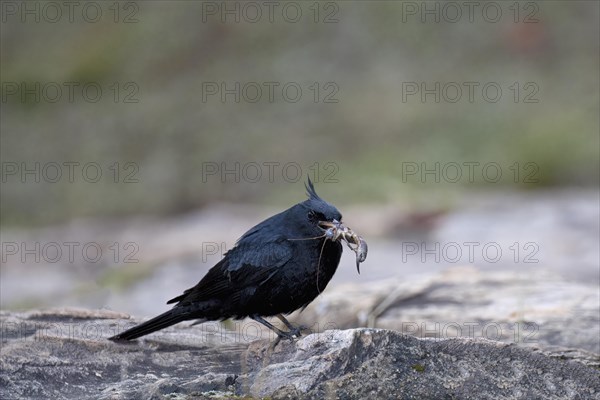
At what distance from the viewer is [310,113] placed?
632 inches

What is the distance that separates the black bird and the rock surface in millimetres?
200

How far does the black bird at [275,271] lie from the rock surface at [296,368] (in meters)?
0.20

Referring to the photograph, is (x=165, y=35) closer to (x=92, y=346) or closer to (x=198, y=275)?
(x=198, y=275)

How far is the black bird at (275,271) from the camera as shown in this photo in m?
5.39

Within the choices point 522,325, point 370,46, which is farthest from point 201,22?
point 522,325

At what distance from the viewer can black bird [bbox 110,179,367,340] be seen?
5.39 meters

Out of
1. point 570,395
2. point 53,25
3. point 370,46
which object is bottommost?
point 570,395

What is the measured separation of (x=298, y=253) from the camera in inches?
213

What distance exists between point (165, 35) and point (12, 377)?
1461 cm

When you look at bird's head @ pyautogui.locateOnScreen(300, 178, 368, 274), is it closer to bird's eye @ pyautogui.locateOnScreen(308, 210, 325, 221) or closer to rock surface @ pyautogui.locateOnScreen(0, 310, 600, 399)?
bird's eye @ pyautogui.locateOnScreen(308, 210, 325, 221)

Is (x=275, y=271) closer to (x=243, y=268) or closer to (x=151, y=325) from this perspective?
(x=243, y=268)
